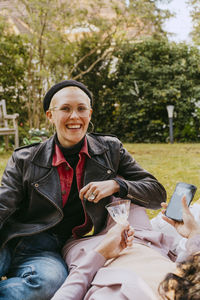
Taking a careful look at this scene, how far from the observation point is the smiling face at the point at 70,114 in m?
2.67

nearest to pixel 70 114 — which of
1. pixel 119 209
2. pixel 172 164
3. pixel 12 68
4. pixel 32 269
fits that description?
pixel 119 209

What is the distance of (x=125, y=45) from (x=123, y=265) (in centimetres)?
1126

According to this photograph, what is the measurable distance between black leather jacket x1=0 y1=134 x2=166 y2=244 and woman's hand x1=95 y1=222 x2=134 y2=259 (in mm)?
417

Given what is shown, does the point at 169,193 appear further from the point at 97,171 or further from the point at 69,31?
the point at 69,31

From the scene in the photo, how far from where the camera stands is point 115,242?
2.13m

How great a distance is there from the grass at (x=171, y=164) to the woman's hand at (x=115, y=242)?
2.27m

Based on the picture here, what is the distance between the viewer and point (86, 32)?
12000 millimetres

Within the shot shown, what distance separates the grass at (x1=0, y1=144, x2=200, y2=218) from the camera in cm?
604

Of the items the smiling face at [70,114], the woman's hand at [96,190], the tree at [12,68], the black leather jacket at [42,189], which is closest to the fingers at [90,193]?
the woman's hand at [96,190]

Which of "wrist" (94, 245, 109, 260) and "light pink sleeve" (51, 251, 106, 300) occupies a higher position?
"wrist" (94, 245, 109, 260)

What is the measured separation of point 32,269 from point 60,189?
1.94 feet

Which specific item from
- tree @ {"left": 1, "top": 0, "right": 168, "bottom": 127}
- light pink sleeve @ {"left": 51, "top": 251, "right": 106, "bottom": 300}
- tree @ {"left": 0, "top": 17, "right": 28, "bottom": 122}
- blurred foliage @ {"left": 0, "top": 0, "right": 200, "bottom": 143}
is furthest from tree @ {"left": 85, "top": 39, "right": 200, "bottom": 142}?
light pink sleeve @ {"left": 51, "top": 251, "right": 106, "bottom": 300}

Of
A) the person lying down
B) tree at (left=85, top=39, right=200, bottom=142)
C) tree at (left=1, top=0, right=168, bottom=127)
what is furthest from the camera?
tree at (left=85, top=39, right=200, bottom=142)

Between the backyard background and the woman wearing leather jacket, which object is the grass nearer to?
the backyard background
